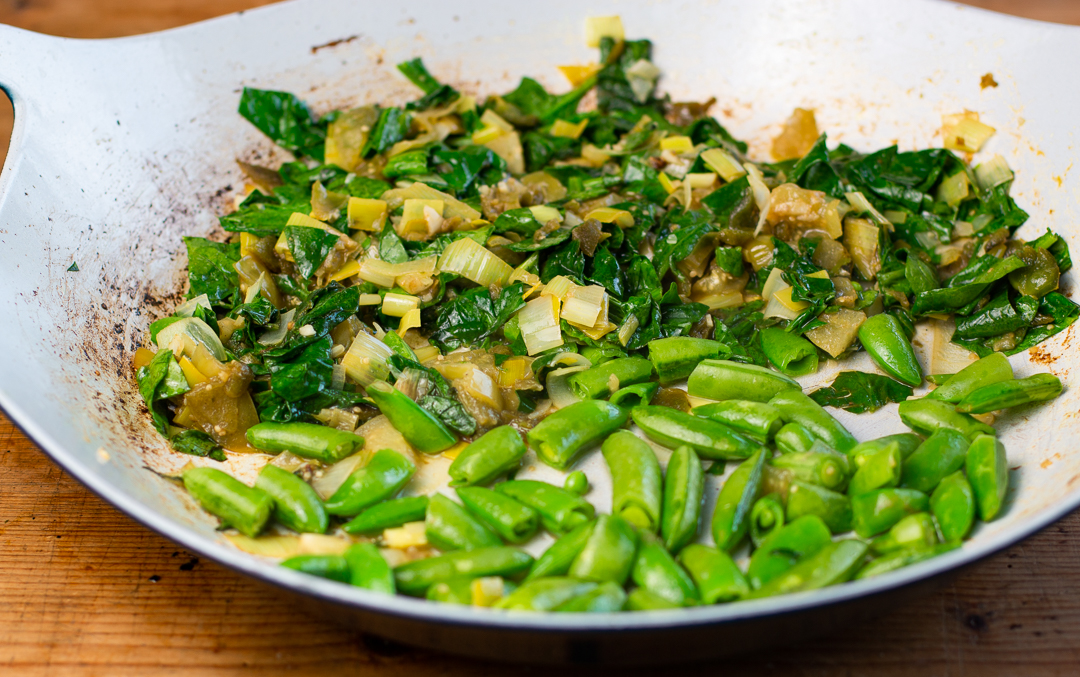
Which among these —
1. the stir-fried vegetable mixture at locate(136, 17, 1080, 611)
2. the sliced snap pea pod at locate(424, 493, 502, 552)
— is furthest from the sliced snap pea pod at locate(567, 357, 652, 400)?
the sliced snap pea pod at locate(424, 493, 502, 552)

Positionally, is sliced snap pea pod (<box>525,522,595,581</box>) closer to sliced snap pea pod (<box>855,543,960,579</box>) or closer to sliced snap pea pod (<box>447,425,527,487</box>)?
sliced snap pea pod (<box>447,425,527,487</box>)

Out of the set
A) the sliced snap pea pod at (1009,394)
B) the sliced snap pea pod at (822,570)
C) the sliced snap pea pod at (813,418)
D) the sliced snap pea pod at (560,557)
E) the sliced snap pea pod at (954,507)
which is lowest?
the sliced snap pea pod at (560,557)

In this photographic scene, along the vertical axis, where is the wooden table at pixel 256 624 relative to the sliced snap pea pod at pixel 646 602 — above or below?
below

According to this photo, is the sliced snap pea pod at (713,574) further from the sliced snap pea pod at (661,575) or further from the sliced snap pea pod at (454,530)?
the sliced snap pea pod at (454,530)

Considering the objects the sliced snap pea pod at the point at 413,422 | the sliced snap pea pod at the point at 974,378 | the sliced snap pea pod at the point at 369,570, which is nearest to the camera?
the sliced snap pea pod at the point at 369,570

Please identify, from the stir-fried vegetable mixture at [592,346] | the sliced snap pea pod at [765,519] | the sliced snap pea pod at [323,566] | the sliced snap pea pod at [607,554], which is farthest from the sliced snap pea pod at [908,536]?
the sliced snap pea pod at [323,566]

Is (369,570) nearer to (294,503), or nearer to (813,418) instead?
(294,503)

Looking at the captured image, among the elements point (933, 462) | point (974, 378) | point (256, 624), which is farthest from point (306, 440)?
point (974, 378)
